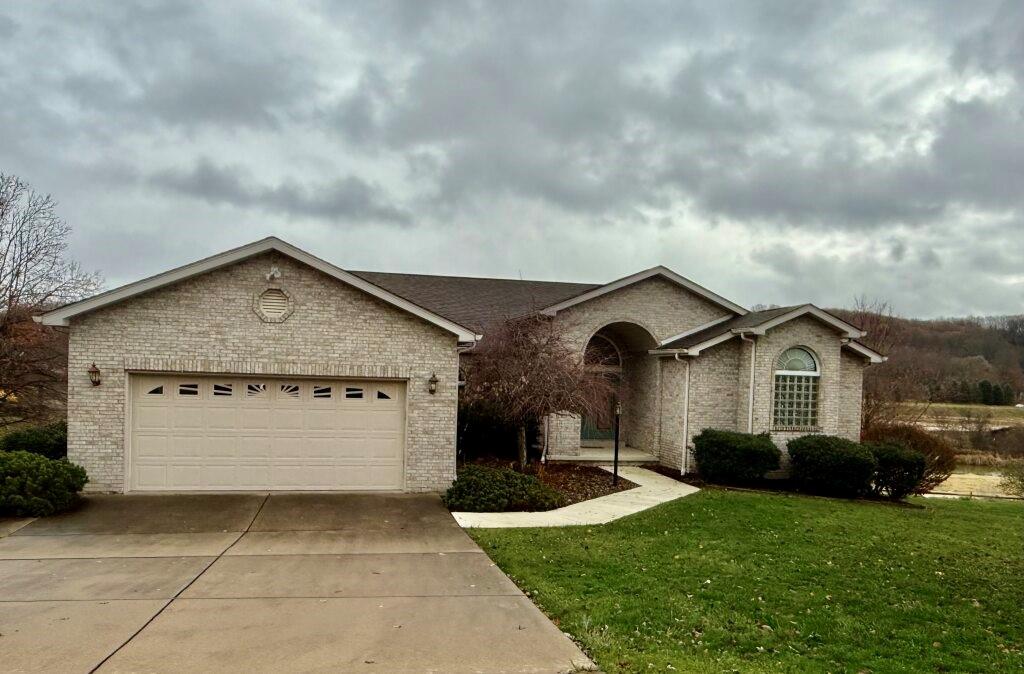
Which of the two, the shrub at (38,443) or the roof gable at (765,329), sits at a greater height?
the roof gable at (765,329)

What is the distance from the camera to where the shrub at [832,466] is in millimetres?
14281

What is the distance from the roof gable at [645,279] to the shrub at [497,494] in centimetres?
545

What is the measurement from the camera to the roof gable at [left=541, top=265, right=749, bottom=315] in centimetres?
1655

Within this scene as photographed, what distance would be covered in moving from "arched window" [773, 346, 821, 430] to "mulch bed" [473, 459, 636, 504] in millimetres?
4641

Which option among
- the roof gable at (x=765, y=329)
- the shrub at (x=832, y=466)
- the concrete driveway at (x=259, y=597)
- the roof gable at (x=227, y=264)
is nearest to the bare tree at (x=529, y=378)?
the roof gable at (x=227, y=264)

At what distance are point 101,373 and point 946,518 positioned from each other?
54.4 feet

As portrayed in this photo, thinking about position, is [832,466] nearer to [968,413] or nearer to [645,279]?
[645,279]

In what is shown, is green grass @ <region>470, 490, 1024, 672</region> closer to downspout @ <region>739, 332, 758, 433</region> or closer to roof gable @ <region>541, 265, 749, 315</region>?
downspout @ <region>739, 332, 758, 433</region>

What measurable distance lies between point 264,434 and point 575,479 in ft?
22.1

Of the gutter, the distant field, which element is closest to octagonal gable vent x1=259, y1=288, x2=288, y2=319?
the gutter

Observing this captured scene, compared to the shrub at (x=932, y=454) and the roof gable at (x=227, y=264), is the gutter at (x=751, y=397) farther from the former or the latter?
the roof gable at (x=227, y=264)

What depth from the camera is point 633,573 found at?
7648 mm

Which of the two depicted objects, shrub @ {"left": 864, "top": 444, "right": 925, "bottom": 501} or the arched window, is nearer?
shrub @ {"left": 864, "top": 444, "right": 925, "bottom": 501}

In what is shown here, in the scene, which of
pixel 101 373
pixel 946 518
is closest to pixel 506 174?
pixel 101 373
